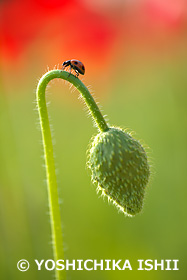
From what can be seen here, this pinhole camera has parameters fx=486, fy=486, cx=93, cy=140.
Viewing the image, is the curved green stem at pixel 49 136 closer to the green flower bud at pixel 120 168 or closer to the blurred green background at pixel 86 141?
the green flower bud at pixel 120 168

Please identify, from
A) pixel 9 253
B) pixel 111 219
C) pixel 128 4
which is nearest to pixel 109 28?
pixel 128 4

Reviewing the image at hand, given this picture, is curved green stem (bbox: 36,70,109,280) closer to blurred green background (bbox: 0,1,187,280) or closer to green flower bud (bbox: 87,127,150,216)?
green flower bud (bbox: 87,127,150,216)

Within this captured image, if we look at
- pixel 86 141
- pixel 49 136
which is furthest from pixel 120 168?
pixel 86 141

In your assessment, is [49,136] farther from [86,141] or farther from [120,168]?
[86,141]

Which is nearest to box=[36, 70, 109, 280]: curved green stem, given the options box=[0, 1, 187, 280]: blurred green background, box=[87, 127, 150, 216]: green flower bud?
box=[87, 127, 150, 216]: green flower bud

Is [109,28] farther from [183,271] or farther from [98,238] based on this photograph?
[183,271]
